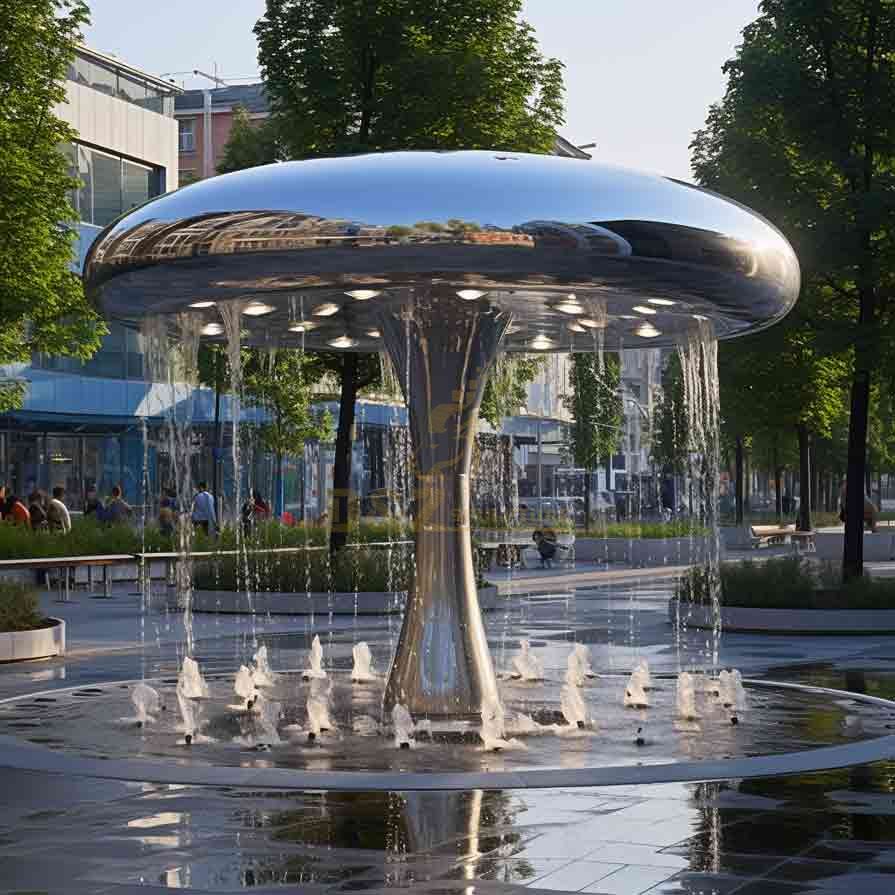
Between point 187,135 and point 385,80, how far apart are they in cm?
6157

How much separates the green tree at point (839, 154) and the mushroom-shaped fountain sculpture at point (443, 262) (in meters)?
10.9

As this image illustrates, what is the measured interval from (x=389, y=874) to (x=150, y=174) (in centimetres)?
4900

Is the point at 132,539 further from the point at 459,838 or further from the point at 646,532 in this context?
the point at 459,838

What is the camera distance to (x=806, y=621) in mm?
21719

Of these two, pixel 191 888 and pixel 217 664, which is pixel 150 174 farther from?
pixel 191 888

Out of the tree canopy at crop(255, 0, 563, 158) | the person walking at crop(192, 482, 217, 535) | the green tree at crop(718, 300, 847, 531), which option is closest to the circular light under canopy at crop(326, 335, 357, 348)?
the green tree at crop(718, 300, 847, 531)

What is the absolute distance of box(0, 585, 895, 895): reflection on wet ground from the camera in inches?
289

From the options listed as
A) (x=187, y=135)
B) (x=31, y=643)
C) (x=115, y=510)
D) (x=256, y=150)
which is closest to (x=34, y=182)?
(x=256, y=150)

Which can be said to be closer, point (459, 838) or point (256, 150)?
point (459, 838)

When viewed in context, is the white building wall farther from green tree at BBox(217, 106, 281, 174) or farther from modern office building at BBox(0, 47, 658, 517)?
green tree at BBox(217, 106, 281, 174)

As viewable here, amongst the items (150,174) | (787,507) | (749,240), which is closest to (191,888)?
(749,240)

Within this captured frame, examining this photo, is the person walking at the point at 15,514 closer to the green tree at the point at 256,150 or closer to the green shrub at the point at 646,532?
the green tree at the point at 256,150

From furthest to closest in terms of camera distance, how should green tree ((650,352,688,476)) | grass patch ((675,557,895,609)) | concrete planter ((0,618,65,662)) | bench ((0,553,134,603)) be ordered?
green tree ((650,352,688,476)) < bench ((0,553,134,603)) < grass patch ((675,557,895,609)) < concrete planter ((0,618,65,662))

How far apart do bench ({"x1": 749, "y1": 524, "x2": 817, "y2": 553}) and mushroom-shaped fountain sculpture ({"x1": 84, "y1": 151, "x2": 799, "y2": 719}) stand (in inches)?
1276
